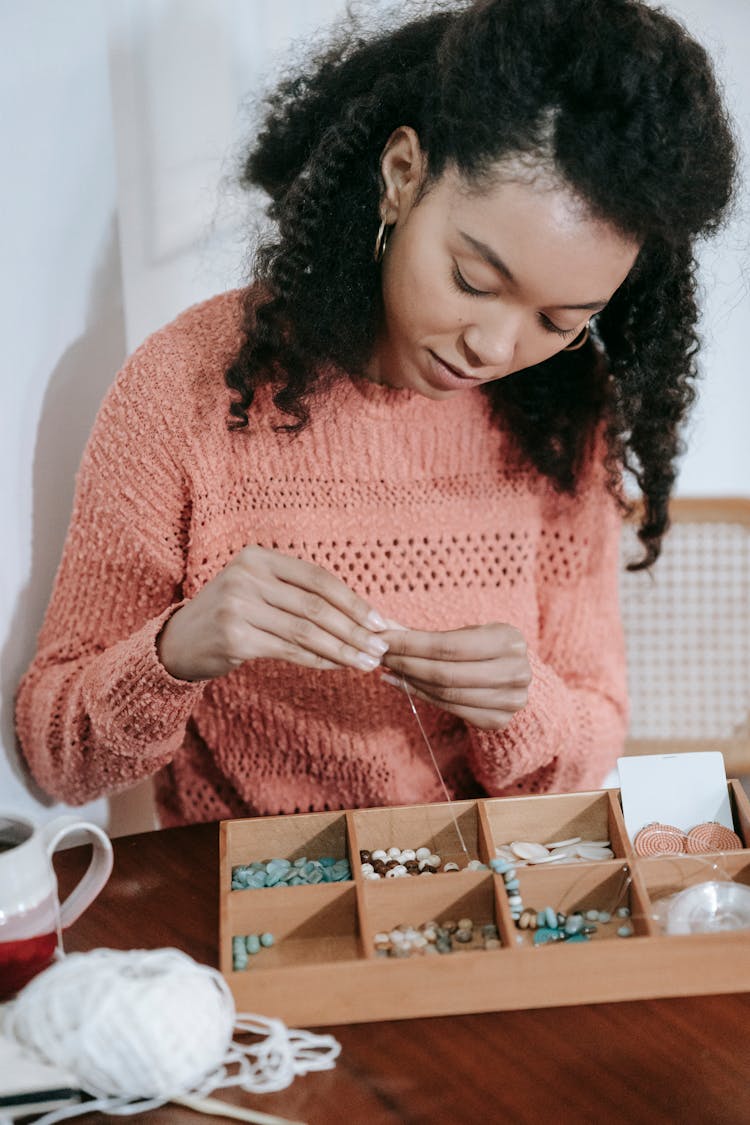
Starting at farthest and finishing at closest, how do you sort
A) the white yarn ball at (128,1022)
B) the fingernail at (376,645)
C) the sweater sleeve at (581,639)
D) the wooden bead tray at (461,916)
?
the sweater sleeve at (581,639)
the fingernail at (376,645)
the wooden bead tray at (461,916)
the white yarn ball at (128,1022)

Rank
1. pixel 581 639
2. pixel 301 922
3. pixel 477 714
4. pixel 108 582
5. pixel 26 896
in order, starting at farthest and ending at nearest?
pixel 581 639, pixel 108 582, pixel 477 714, pixel 301 922, pixel 26 896

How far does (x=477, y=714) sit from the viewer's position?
1.16 m

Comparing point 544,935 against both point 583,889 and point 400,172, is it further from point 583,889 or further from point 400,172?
point 400,172

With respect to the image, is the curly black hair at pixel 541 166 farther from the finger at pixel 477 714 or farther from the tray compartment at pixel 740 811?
the tray compartment at pixel 740 811

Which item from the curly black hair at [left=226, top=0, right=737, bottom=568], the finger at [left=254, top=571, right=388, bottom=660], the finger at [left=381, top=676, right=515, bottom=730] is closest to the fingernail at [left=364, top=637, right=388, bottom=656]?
the finger at [left=254, top=571, right=388, bottom=660]

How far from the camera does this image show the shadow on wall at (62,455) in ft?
4.27

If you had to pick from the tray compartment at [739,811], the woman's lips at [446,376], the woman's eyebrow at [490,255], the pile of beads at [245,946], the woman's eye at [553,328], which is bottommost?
the pile of beads at [245,946]

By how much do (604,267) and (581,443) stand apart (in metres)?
0.41

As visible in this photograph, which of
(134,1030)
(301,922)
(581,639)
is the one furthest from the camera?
(581,639)

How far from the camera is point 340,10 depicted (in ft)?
5.32

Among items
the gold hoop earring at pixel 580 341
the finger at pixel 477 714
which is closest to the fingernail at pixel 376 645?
the finger at pixel 477 714

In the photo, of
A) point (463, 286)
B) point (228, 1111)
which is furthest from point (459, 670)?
point (228, 1111)

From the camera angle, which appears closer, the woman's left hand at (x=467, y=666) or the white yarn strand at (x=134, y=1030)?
the white yarn strand at (x=134, y=1030)

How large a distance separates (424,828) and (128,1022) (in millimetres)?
373
